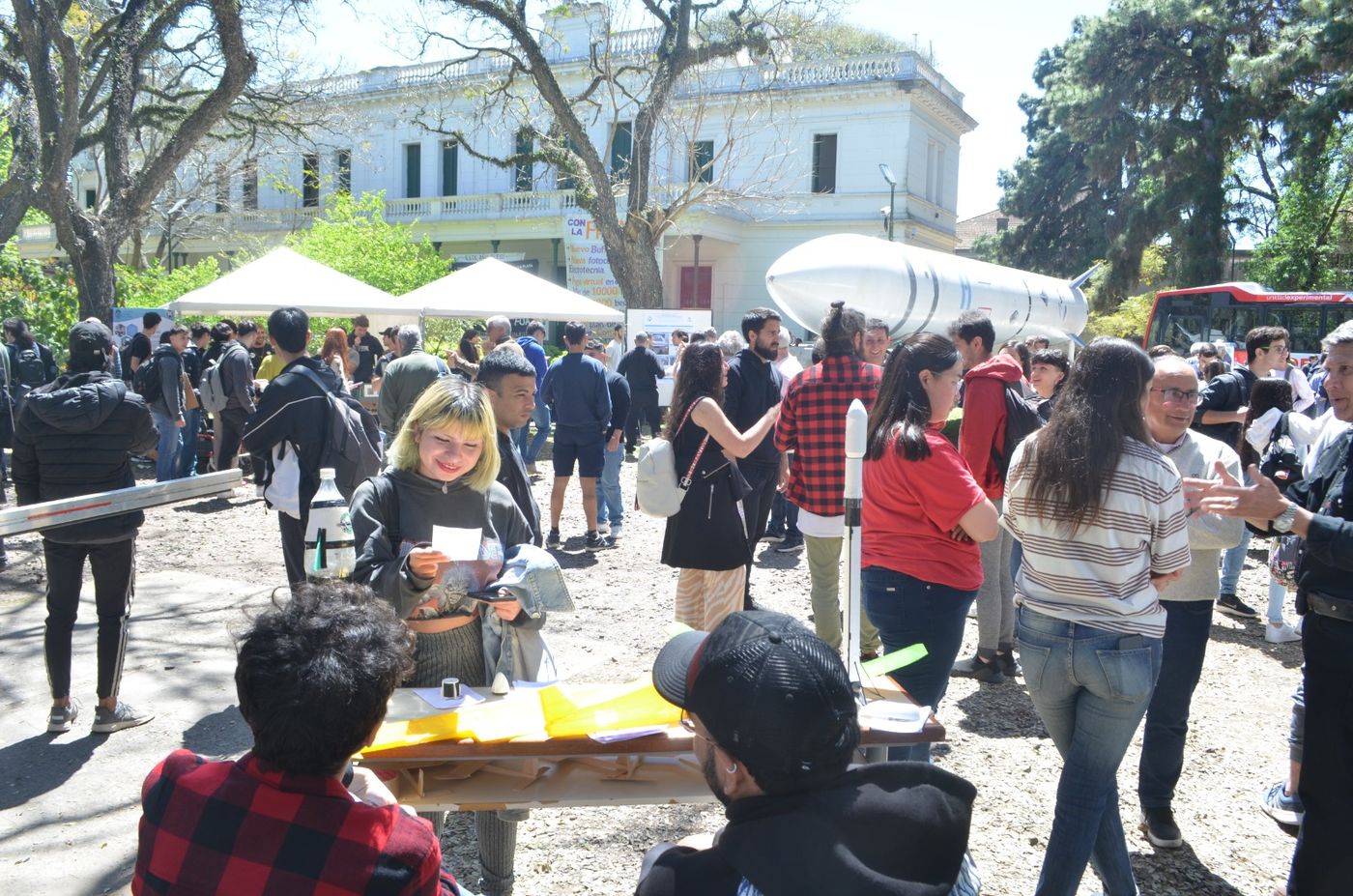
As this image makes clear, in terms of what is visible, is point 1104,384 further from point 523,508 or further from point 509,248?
point 509,248

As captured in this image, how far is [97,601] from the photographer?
473 centimetres

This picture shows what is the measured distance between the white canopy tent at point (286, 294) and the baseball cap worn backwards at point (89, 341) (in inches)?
289

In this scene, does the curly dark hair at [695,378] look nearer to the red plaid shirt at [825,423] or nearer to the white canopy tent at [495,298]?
the red plaid shirt at [825,423]

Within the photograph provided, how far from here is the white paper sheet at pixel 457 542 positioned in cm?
287

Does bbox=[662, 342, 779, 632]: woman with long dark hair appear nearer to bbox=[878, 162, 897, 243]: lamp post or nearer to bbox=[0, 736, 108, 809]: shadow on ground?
bbox=[0, 736, 108, 809]: shadow on ground

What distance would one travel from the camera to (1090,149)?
32.9 m

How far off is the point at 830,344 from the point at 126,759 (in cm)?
403

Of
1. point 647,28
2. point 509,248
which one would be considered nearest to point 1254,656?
point 647,28

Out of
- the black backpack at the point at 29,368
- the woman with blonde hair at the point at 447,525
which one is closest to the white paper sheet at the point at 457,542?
the woman with blonde hair at the point at 447,525

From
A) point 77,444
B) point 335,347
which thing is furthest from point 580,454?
point 77,444

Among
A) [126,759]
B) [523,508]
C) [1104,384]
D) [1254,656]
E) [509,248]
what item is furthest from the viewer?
[509,248]

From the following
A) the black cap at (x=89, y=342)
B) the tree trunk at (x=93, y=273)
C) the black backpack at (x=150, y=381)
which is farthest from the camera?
the tree trunk at (x=93, y=273)

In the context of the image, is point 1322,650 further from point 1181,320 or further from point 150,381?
point 1181,320

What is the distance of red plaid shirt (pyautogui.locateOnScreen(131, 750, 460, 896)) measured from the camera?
5.22 feet
